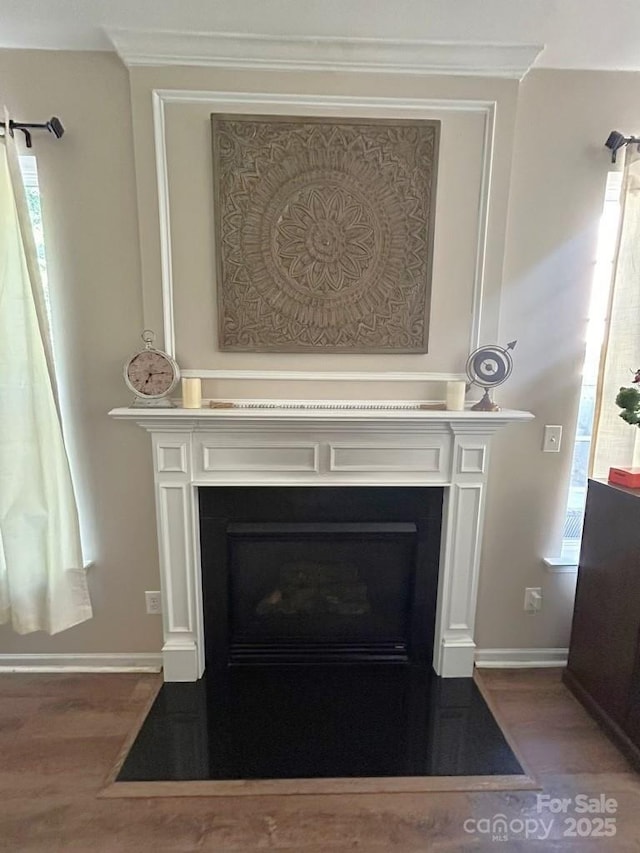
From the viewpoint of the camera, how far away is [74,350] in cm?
190

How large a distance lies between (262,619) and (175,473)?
0.80 m

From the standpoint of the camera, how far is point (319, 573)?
6.92 ft

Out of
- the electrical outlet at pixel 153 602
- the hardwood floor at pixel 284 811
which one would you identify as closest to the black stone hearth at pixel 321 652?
the hardwood floor at pixel 284 811

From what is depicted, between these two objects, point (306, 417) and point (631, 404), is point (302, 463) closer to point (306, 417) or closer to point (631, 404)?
point (306, 417)

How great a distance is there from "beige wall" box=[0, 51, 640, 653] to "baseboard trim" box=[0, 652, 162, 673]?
0.15 ft

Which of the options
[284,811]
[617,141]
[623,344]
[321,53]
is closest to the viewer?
[284,811]

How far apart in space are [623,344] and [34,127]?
8.20 ft

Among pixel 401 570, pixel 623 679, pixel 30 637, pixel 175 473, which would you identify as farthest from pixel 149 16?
pixel 623 679

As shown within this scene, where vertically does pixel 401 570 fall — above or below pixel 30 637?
above

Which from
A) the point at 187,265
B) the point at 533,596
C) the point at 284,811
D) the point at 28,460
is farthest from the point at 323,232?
the point at 284,811

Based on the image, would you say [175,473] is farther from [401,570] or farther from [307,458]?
[401,570]

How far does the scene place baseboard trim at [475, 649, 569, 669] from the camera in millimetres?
2186

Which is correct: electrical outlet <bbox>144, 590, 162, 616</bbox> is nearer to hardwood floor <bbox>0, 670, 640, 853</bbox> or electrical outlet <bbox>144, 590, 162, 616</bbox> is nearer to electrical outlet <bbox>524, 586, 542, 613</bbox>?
hardwood floor <bbox>0, 670, 640, 853</bbox>

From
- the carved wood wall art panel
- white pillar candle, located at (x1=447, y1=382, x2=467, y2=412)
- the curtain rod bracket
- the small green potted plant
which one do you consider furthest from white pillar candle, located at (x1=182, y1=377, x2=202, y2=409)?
the curtain rod bracket
